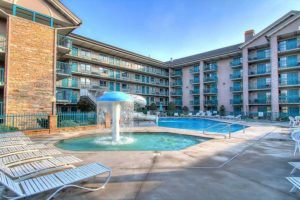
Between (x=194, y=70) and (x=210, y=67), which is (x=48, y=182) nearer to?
(x=210, y=67)

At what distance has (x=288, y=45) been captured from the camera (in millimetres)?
26562

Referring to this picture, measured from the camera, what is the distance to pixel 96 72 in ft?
99.8

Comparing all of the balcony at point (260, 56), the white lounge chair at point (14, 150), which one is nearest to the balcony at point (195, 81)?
the balcony at point (260, 56)

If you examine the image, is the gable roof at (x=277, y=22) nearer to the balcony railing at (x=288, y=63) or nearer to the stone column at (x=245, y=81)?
the stone column at (x=245, y=81)

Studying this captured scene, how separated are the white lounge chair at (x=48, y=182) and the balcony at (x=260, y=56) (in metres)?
34.0

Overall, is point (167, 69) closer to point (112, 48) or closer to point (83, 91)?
point (112, 48)

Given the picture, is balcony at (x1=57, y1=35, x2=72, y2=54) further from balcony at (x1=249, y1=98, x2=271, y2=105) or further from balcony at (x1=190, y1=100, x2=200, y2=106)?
balcony at (x1=249, y1=98, x2=271, y2=105)

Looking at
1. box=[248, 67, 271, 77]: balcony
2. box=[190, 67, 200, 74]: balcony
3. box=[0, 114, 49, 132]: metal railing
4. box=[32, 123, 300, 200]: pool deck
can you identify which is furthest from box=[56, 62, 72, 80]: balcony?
box=[248, 67, 271, 77]: balcony

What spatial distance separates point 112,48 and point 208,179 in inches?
1211

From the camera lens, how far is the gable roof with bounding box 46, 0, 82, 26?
16734 mm

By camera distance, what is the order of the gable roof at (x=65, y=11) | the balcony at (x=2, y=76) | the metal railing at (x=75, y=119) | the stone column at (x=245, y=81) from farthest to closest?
the stone column at (x=245, y=81)
the gable roof at (x=65, y=11)
the metal railing at (x=75, y=119)
the balcony at (x=2, y=76)

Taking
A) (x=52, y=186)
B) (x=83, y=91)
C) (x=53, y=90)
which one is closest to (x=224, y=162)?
(x=52, y=186)

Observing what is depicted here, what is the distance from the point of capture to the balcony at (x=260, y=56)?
29.4 m

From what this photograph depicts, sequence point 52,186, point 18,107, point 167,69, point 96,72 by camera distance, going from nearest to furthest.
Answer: point 52,186
point 18,107
point 96,72
point 167,69
